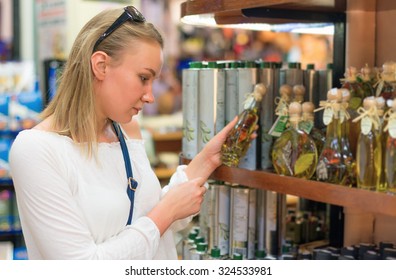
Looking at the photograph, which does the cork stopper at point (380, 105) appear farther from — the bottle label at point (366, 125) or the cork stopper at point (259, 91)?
the cork stopper at point (259, 91)

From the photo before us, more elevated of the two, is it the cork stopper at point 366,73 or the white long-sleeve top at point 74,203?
the cork stopper at point 366,73

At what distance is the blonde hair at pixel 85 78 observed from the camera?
1618mm

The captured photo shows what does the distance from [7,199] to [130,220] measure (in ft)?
7.41

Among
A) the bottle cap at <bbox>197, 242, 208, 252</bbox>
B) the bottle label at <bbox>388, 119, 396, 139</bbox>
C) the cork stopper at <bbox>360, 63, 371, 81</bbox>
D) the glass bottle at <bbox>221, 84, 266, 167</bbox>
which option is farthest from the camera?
the bottle cap at <bbox>197, 242, 208, 252</bbox>

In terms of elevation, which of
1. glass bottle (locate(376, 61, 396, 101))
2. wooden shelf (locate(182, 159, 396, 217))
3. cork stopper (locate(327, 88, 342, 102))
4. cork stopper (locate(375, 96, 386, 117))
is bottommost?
wooden shelf (locate(182, 159, 396, 217))

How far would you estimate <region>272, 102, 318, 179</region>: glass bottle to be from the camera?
5.35 ft

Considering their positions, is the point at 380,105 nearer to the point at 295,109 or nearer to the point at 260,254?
the point at 295,109

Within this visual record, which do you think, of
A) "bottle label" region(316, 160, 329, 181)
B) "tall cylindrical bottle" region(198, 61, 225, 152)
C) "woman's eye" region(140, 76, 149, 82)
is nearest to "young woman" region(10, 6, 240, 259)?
"woman's eye" region(140, 76, 149, 82)

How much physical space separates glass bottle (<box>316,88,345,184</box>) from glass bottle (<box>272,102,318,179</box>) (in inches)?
1.6

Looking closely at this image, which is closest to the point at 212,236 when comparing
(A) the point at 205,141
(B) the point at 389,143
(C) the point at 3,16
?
(A) the point at 205,141

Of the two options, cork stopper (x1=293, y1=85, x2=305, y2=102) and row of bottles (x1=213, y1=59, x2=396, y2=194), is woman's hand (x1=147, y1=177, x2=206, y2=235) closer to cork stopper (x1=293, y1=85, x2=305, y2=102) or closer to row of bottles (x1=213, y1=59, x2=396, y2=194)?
row of bottles (x1=213, y1=59, x2=396, y2=194)

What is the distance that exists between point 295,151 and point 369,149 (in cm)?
26

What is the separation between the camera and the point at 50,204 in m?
1.53

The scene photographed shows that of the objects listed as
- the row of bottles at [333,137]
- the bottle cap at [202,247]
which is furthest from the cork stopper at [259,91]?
the bottle cap at [202,247]
